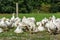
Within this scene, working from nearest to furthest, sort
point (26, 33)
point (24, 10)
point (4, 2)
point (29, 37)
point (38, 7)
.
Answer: point (29, 37), point (26, 33), point (4, 2), point (24, 10), point (38, 7)

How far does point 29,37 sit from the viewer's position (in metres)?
2.18

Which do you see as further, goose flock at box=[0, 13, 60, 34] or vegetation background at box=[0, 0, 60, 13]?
vegetation background at box=[0, 0, 60, 13]

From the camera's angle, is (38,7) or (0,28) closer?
(0,28)

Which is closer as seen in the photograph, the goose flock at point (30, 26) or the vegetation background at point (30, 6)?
the goose flock at point (30, 26)

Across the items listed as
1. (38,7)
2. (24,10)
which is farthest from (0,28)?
(38,7)

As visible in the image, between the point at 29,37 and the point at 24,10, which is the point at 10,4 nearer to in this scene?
the point at 24,10

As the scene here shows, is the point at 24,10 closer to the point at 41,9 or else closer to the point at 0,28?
the point at 41,9

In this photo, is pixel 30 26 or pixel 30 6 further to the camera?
pixel 30 6

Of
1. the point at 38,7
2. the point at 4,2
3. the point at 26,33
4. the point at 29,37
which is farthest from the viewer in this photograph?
the point at 38,7

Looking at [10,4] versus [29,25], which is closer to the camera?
[29,25]

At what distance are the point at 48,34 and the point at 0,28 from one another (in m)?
0.50

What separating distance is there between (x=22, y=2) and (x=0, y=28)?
58.1 ft

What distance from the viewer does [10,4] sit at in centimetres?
1938

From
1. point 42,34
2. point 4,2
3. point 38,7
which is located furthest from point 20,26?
point 38,7
